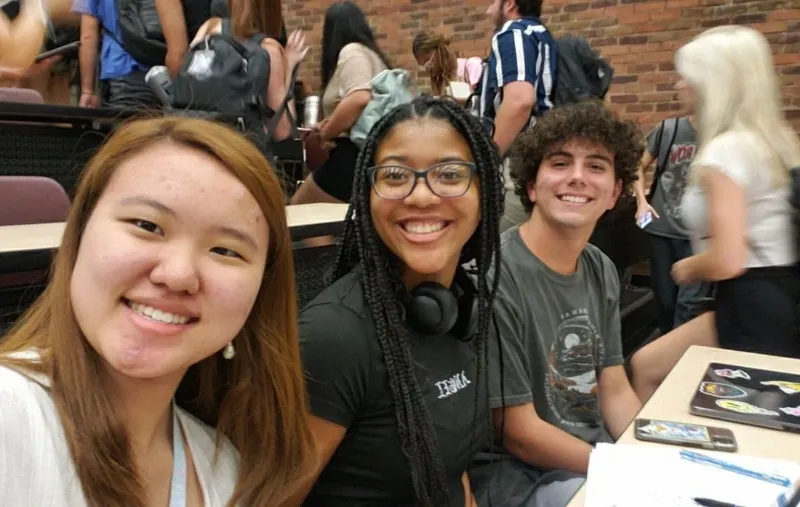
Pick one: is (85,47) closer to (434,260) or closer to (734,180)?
(434,260)

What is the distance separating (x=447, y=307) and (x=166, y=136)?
588mm

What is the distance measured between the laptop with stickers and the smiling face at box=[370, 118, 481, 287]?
653 mm

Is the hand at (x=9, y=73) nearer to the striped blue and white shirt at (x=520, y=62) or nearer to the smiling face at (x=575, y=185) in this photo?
the striped blue and white shirt at (x=520, y=62)

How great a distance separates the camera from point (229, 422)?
1050mm

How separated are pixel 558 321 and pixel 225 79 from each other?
57.9 inches

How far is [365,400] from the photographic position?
1.17 m

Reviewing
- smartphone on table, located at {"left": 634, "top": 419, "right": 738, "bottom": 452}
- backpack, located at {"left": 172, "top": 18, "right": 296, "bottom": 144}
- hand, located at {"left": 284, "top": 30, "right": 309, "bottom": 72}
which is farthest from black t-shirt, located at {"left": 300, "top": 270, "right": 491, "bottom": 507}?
hand, located at {"left": 284, "top": 30, "right": 309, "bottom": 72}

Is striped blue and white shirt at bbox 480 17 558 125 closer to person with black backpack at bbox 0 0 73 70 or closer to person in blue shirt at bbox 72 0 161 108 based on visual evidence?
person in blue shirt at bbox 72 0 161 108

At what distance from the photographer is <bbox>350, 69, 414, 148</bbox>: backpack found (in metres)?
2.69

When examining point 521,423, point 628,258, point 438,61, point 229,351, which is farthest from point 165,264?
point 628,258

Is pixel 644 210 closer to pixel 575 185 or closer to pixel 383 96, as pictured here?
pixel 383 96

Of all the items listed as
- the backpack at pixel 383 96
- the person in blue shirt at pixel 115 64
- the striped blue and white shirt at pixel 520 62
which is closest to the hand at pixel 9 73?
the person in blue shirt at pixel 115 64

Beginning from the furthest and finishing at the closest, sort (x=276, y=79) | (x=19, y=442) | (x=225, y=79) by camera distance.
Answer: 1. (x=276, y=79)
2. (x=225, y=79)
3. (x=19, y=442)

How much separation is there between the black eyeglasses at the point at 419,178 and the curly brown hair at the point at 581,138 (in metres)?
0.62
